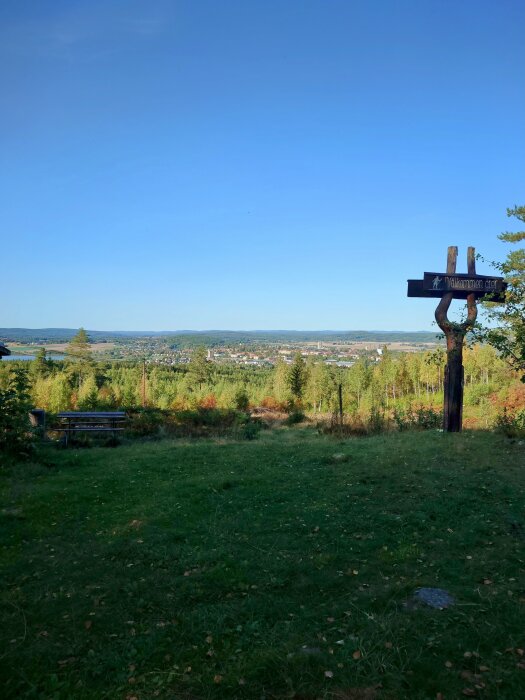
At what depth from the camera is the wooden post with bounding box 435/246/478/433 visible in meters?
13.0

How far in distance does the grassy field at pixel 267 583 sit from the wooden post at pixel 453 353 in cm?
321

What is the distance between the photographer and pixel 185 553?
598 cm

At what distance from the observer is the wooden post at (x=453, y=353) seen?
1301 cm

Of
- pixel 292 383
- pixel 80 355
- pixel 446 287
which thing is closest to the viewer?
pixel 446 287

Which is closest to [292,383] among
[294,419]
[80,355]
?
[80,355]

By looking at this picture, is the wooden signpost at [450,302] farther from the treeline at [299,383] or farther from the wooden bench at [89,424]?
the treeline at [299,383]

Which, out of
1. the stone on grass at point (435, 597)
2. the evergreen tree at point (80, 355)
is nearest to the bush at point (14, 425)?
A: the stone on grass at point (435, 597)

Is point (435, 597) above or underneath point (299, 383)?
above

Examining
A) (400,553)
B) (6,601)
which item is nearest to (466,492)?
(400,553)

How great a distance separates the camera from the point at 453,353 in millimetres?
13023

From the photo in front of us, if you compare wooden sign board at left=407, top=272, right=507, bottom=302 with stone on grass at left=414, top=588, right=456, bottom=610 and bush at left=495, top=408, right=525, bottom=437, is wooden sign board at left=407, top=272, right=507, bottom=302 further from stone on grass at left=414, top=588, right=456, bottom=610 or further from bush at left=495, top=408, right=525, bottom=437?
stone on grass at left=414, top=588, right=456, bottom=610

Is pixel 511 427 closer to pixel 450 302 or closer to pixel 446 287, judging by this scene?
pixel 450 302

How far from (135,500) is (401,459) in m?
5.69

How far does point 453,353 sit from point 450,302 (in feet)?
4.94
